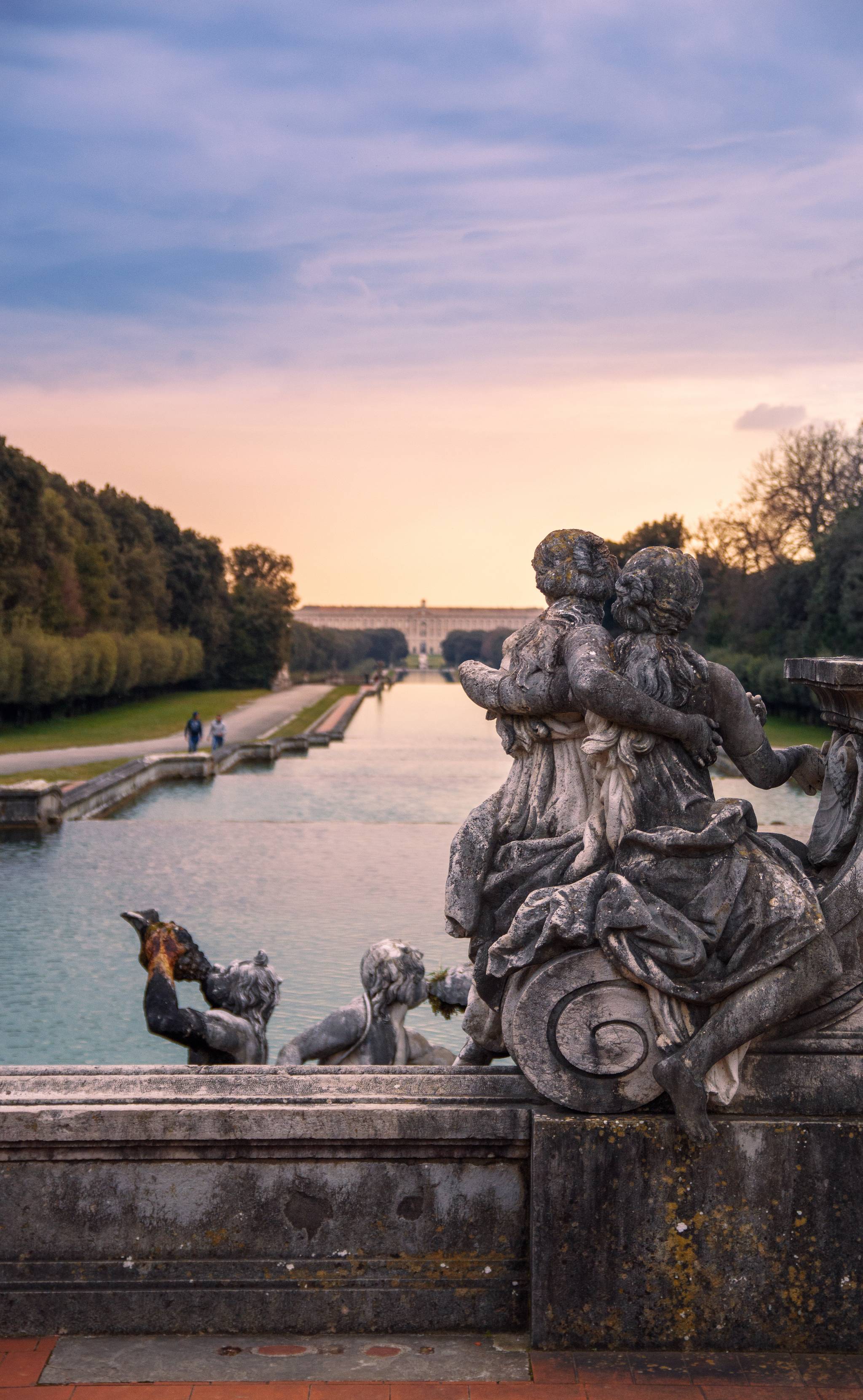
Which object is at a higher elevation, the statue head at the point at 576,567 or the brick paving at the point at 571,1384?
the statue head at the point at 576,567

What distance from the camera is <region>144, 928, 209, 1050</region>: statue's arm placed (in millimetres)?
4969

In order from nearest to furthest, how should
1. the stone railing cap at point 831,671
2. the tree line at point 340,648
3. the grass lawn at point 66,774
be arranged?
1. the stone railing cap at point 831,671
2. the grass lawn at point 66,774
3. the tree line at point 340,648

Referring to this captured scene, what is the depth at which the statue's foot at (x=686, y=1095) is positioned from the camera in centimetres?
334

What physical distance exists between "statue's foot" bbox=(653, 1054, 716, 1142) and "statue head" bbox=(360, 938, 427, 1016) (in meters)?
2.07

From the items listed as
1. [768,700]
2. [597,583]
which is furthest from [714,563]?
[597,583]

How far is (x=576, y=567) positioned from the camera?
12.7 ft

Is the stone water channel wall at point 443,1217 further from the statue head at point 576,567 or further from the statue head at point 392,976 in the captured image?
the statue head at point 392,976

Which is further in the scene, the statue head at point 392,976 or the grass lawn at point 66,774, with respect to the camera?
the grass lawn at point 66,774

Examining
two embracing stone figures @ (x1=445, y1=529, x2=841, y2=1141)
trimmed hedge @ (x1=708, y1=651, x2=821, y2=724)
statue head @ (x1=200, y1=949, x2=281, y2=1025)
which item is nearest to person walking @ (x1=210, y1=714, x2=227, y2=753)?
trimmed hedge @ (x1=708, y1=651, x2=821, y2=724)

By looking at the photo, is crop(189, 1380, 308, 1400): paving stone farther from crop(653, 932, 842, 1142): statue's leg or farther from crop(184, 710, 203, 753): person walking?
crop(184, 710, 203, 753): person walking

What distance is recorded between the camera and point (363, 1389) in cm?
315

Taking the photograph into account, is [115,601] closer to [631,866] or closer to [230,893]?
[230,893]

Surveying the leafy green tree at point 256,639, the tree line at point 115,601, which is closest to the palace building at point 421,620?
the tree line at point 115,601

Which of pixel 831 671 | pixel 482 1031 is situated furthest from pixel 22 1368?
pixel 831 671
